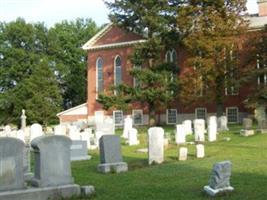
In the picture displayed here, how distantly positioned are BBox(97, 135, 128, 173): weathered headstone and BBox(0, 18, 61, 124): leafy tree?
157 ft

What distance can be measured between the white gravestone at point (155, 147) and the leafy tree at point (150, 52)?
26.9 meters

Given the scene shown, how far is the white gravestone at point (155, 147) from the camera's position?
1846 cm

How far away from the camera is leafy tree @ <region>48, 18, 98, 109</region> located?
7606 cm

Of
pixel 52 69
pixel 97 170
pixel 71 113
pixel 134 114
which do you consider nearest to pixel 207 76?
pixel 134 114

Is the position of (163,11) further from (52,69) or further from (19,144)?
(19,144)

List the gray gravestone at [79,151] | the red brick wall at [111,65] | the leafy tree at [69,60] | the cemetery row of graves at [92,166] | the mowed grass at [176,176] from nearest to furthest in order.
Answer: the cemetery row of graves at [92,166] < the mowed grass at [176,176] < the gray gravestone at [79,151] < the red brick wall at [111,65] < the leafy tree at [69,60]

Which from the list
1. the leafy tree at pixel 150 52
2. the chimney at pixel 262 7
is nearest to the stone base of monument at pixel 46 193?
the leafy tree at pixel 150 52

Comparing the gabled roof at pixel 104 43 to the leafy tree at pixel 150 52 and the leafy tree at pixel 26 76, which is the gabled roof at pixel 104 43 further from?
the leafy tree at pixel 26 76

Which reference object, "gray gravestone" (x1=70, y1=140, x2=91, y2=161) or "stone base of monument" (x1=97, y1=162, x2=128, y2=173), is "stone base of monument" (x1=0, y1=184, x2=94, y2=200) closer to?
"stone base of monument" (x1=97, y1=162, x2=128, y2=173)

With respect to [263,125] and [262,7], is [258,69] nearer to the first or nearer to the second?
[263,125]

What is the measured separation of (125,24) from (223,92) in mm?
11008

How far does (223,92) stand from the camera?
4403 centimetres

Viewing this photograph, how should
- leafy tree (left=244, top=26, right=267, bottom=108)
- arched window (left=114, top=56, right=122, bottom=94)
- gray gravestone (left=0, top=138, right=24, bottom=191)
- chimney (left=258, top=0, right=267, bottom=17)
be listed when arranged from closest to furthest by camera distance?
gray gravestone (left=0, top=138, right=24, bottom=191) < leafy tree (left=244, top=26, right=267, bottom=108) < chimney (left=258, top=0, right=267, bottom=17) < arched window (left=114, top=56, right=122, bottom=94)

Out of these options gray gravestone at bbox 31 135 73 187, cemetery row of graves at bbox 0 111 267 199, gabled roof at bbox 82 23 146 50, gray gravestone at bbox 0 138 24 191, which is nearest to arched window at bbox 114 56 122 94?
gabled roof at bbox 82 23 146 50
